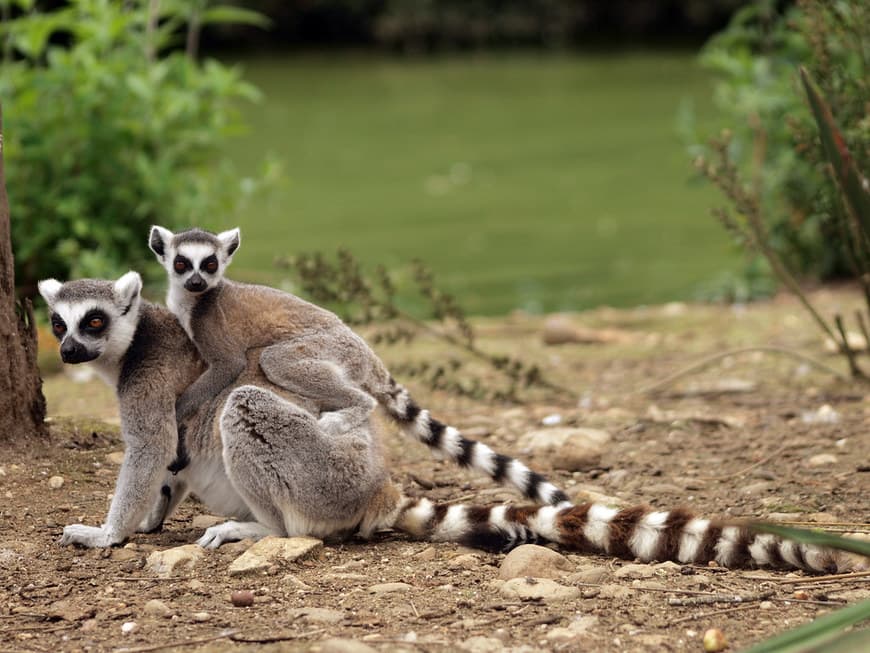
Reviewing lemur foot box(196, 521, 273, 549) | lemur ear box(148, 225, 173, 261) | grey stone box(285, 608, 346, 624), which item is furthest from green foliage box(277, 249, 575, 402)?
grey stone box(285, 608, 346, 624)

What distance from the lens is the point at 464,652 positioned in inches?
107

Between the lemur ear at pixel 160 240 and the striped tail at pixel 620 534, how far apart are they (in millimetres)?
1183

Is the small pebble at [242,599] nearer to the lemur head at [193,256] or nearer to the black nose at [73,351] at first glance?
the black nose at [73,351]

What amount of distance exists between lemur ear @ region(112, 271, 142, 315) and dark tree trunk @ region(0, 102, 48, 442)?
446 millimetres

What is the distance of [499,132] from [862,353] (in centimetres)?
1200

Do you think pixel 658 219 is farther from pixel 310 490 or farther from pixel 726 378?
pixel 310 490

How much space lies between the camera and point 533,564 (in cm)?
327

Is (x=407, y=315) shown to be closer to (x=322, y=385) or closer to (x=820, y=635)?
(x=322, y=385)

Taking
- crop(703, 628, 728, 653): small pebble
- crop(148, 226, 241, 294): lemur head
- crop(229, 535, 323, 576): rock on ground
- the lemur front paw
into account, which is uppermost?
crop(148, 226, 241, 294): lemur head

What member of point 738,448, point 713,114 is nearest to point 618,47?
point 713,114

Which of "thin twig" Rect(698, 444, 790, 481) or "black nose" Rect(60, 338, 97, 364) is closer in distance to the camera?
"black nose" Rect(60, 338, 97, 364)

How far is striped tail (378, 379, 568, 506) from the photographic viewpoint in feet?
11.9

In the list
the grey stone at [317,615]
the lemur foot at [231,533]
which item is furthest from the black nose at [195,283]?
the grey stone at [317,615]

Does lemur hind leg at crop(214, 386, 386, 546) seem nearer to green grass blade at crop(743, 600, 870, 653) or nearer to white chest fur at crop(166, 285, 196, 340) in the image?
white chest fur at crop(166, 285, 196, 340)
